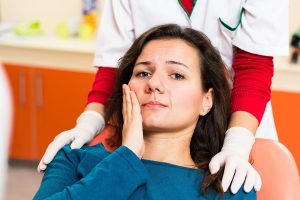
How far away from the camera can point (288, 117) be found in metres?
2.91

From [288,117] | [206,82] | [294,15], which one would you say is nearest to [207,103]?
[206,82]

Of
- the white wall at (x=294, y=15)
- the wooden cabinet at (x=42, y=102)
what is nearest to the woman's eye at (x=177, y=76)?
the wooden cabinet at (x=42, y=102)

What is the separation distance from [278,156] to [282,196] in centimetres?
14

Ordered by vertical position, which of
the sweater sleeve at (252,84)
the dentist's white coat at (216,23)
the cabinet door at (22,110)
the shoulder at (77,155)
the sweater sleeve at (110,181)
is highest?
the dentist's white coat at (216,23)

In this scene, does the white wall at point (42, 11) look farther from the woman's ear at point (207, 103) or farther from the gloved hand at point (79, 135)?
the woman's ear at point (207, 103)

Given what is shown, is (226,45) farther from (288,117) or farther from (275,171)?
(288,117)

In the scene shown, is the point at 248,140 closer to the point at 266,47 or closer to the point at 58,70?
the point at 266,47

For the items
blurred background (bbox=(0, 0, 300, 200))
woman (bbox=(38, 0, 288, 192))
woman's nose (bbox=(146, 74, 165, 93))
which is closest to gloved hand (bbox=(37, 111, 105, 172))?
woman (bbox=(38, 0, 288, 192))

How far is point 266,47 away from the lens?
156 cm

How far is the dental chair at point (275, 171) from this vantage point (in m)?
1.42

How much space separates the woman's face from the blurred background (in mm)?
1496

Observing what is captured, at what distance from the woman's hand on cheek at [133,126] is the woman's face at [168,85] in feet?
0.07

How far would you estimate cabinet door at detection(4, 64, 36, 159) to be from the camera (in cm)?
325

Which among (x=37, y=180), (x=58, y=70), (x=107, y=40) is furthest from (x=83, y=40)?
(x=107, y=40)
